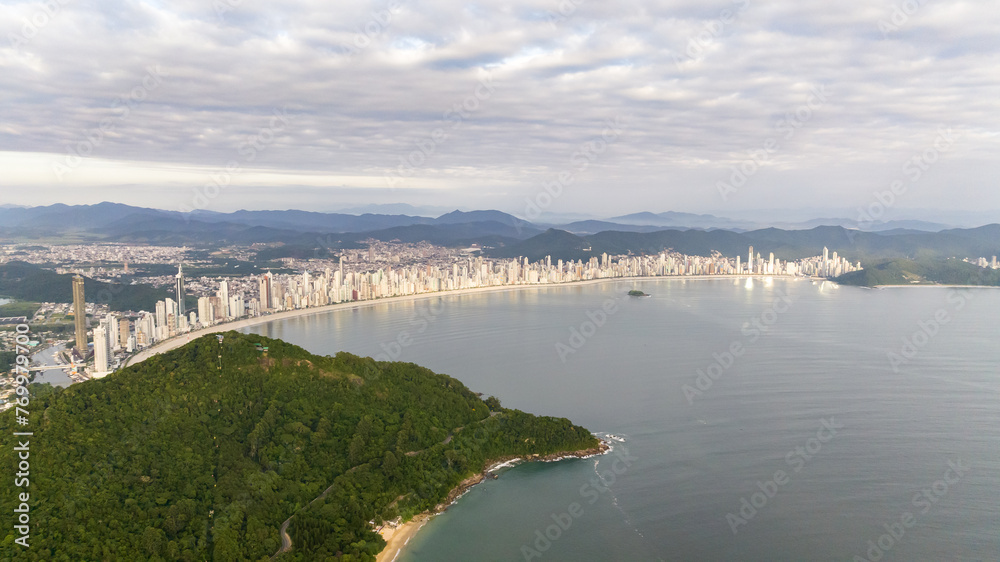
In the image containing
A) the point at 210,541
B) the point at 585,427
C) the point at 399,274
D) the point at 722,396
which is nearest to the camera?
the point at 210,541

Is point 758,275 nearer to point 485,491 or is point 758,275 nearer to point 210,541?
point 485,491

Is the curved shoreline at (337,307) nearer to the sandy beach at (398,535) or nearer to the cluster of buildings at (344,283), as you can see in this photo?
the cluster of buildings at (344,283)

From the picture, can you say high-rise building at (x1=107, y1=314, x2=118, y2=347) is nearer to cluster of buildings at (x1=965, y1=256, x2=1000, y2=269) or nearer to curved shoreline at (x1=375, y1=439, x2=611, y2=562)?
curved shoreline at (x1=375, y1=439, x2=611, y2=562)

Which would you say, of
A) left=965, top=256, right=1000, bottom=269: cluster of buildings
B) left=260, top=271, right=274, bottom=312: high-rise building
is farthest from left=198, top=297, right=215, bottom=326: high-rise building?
left=965, top=256, right=1000, bottom=269: cluster of buildings

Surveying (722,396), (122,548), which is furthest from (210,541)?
(722,396)

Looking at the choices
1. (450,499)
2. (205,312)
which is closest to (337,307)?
(205,312)

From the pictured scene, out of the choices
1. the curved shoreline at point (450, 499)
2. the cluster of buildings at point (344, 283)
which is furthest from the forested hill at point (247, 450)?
the cluster of buildings at point (344, 283)

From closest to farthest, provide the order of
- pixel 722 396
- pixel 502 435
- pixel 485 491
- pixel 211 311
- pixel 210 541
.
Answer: pixel 210 541 < pixel 485 491 < pixel 502 435 < pixel 722 396 < pixel 211 311

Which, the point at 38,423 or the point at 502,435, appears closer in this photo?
the point at 38,423
